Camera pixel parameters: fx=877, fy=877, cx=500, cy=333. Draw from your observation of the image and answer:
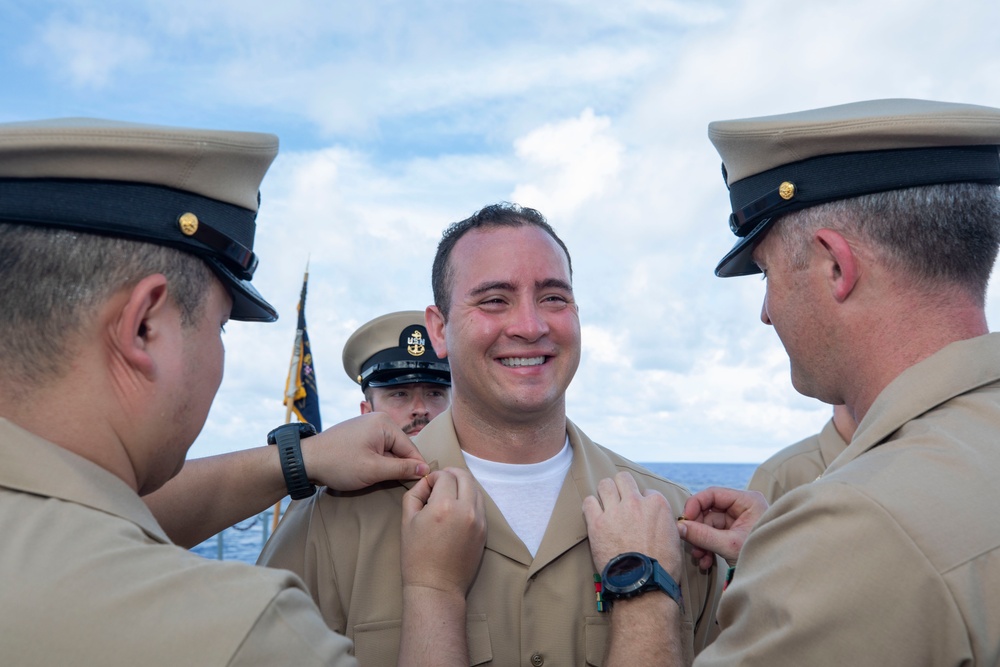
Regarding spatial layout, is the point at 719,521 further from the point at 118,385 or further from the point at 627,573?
the point at 118,385

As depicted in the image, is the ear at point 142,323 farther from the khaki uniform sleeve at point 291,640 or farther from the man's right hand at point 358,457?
the man's right hand at point 358,457

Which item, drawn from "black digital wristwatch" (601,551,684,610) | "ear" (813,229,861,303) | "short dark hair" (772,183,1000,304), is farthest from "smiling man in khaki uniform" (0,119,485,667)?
"short dark hair" (772,183,1000,304)

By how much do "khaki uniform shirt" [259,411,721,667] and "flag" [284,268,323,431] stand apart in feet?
19.6

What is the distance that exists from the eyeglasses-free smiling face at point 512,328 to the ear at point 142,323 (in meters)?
1.72

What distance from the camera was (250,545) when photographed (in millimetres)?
39719

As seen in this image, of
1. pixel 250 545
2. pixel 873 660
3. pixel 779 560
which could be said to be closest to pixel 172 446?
pixel 779 560

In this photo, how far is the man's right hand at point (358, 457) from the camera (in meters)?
3.11

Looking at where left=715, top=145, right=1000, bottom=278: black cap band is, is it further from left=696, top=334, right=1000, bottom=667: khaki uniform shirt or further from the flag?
the flag

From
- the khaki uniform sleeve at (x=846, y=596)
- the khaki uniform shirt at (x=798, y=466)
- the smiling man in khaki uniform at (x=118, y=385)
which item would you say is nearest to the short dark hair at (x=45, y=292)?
the smiling man in khaki uniform at (x=118, y=385)

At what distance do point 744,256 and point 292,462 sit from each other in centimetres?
174

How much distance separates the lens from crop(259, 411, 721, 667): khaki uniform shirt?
3111mm

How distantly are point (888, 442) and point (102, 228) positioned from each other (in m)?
1.99

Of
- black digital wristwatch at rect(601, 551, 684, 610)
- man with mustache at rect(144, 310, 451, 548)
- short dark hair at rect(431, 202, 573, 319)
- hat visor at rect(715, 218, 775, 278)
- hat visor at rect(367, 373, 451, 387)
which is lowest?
black digital wristwatch at rect(601, 551, 684, 610)

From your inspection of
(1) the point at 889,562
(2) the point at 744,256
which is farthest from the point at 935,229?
(1) the point at 889,562
